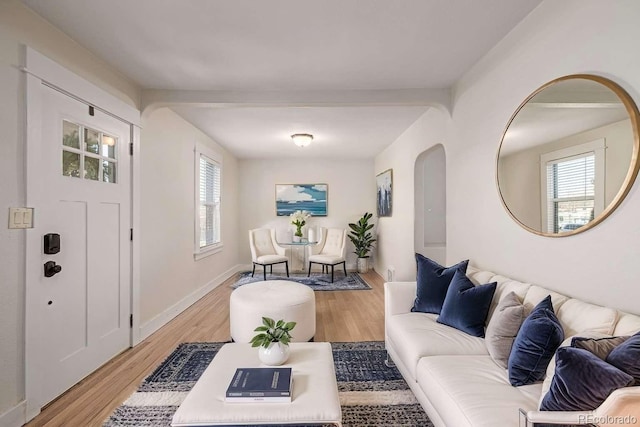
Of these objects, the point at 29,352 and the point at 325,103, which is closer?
the point at 29,352

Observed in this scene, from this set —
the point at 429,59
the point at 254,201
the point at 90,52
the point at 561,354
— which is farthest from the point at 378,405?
the point at 254,201

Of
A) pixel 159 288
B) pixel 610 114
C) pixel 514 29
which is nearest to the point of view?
pixel 610 114

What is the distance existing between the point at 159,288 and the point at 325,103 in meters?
2.53

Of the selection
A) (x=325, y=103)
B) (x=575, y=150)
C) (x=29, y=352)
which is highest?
(x=325, y=103)

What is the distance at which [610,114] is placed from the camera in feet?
4.82

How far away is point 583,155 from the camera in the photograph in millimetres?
1609

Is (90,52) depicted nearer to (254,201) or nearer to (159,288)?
(159,288)

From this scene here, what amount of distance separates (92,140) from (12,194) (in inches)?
30.2

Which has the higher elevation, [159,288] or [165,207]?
[165,207]

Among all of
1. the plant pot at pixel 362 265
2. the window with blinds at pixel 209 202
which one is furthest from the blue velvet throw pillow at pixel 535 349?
the plant pot at pixel 362 265

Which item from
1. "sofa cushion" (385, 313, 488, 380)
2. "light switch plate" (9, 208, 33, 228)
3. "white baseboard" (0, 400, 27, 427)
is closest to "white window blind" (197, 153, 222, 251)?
"light switch plate" (9, 208, 33, 228)

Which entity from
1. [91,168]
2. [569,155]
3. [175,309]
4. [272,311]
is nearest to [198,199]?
[175,309]

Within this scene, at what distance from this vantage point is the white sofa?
1059 mm

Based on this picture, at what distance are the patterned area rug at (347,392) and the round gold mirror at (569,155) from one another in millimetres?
1324
